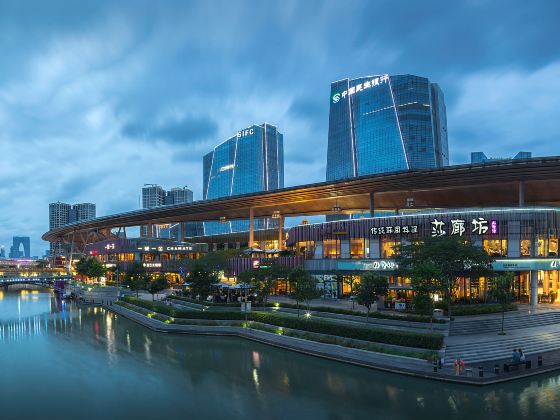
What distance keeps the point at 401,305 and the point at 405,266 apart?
463cm

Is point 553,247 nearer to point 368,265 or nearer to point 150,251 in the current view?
point 368,265

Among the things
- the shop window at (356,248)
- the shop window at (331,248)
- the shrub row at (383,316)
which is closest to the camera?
the shrub row at (383,316)

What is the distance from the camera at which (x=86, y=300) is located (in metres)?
90.9

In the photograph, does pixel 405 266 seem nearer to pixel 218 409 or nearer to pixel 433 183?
pixel 218 409

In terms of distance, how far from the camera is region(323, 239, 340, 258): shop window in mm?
60562

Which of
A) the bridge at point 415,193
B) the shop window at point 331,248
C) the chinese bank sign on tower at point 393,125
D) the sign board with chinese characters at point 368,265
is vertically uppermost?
the chinese bank sign on tower at point 393,125

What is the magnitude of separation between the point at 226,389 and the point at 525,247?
129 ft

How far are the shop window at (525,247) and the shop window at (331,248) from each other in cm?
2284

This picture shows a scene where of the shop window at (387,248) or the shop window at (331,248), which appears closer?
the shop window at (387,248)

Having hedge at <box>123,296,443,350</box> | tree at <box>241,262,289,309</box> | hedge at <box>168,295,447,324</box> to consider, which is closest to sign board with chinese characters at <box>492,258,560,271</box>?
hedge at <box>168,295,447,324</box>

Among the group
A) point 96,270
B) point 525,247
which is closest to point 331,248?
point 525,247

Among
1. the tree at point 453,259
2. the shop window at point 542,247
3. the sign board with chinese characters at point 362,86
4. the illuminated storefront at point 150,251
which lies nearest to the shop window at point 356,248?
the tree at point 453,259

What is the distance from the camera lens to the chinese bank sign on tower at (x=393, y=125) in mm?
146875

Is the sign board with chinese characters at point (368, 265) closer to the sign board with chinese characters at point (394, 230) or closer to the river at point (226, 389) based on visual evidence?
the sign board with chinese characters at point (394, 230)
